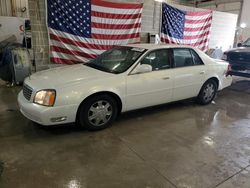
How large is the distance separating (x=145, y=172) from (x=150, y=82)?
5.23 feet

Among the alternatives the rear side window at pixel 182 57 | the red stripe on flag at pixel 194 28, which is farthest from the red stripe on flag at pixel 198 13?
the rear side window at pixel 182 57

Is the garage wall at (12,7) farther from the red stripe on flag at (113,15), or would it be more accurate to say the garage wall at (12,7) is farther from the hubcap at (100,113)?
the hubcap at (100,113)

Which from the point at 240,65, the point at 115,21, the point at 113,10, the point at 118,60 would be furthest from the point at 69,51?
the point at 240,65

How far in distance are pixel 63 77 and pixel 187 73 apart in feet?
7.36

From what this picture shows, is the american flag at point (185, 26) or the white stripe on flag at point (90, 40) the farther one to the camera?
the american flag at point (185, 26)

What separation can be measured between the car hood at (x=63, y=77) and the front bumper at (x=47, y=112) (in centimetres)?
28

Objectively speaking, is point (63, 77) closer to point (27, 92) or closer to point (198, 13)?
point (27, 92)

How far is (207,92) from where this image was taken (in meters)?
4.58

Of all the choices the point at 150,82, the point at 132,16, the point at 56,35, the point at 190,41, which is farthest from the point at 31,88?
the point at 190,41

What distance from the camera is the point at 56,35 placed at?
5.32 meters

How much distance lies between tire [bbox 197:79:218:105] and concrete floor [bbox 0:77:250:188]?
1.78ft

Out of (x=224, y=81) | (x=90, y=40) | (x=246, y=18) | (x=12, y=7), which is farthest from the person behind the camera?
(x=246, y=18)

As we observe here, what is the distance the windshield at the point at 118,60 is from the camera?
3.49 metres

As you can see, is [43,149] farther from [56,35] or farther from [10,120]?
[56,35]
